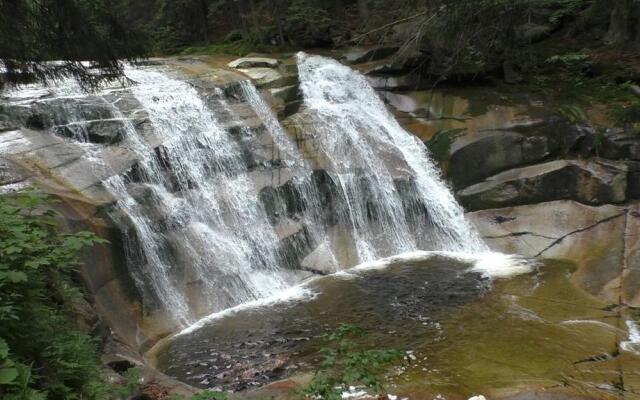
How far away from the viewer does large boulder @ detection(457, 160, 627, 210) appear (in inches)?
413

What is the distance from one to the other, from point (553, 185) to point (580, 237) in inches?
55.5

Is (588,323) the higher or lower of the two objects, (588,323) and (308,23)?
the lower

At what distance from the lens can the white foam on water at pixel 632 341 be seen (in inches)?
252

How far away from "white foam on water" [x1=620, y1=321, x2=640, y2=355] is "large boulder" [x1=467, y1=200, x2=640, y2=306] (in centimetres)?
103

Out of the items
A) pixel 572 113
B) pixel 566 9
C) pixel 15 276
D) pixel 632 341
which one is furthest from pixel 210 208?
pixel 566 9

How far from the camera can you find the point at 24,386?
120 inches

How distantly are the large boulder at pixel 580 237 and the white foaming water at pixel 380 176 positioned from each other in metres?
0.57

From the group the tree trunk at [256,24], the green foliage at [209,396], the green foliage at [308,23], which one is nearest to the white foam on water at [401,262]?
the green foliage at [209,396]

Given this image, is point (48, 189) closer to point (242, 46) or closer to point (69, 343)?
point (69, 343)

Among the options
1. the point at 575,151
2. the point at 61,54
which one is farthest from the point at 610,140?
the point at 61,54

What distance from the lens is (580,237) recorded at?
9.95m

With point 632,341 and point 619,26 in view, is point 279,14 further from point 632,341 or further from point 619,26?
point 632,341

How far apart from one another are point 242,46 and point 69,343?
14.7 metres

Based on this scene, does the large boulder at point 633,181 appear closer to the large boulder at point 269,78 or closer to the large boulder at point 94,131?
the large boulder at point 269,78
